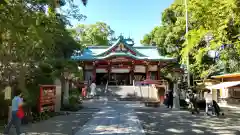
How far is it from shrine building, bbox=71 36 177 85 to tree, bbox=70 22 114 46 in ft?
56.8

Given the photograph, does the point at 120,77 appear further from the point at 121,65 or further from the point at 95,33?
the point at 95,33

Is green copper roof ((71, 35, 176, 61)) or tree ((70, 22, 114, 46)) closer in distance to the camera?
green copper roof ((71, 35, 176, 61))

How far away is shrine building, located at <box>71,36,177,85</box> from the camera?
102 feet

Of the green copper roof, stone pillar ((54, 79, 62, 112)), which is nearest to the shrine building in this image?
the green copper roof

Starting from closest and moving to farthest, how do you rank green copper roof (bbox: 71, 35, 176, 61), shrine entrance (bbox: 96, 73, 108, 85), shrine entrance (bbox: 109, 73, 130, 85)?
green copper roof (bbox: 71, 35, 176, 61)
shrine entrance (bbox: 96, 73, 108, 85)
shrine entrance (bbox: 109, 73, 130, 85)

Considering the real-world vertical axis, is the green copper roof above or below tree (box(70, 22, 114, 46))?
below

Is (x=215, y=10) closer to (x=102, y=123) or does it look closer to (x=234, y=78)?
(x=102, y=123)

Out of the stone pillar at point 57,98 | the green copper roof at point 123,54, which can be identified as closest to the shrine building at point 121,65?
the green copper roof at point 123,54

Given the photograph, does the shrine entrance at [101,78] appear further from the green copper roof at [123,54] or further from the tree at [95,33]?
the tree at [95,33]

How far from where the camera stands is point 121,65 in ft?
106

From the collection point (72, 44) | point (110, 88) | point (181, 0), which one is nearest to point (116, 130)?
point (181, 0)

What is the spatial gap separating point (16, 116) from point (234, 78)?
2094 cm

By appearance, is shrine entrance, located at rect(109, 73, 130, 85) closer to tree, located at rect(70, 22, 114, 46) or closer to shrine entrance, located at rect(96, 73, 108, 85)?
shrine entrance, located at rect(96, 73, 108, 85)

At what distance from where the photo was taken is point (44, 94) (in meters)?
12.1
